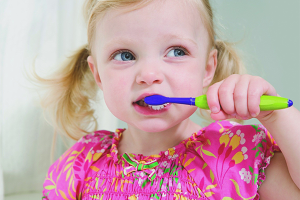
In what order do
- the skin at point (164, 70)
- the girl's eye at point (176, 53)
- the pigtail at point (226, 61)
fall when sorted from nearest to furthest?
the skin at point (164, 70)
the girl's eye at point (176, 53)
the pigtail at point (226, 61)

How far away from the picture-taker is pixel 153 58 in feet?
2.27

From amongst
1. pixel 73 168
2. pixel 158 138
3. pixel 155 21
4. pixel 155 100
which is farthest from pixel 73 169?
pixel 155 21

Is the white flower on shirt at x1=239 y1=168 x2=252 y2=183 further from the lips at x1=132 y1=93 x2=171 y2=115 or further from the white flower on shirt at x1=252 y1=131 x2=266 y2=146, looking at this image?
the lips at x1=132 y1=93 x2=171 y2=115

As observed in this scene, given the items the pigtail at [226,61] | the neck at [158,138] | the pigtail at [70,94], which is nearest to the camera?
the neck at [158,138]

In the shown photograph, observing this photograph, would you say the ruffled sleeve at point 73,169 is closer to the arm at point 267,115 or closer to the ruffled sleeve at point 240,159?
the ruffled sleeve at point 240,159

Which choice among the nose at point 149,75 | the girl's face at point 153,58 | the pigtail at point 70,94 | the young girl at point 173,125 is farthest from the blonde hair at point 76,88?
the nose at point 149,75

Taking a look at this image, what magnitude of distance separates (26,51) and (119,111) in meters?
0.48

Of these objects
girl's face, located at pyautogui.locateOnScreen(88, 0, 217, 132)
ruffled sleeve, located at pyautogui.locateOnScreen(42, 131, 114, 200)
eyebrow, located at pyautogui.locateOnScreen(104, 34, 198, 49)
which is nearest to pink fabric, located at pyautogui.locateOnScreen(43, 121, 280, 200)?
ruffled sleeve, located at pyautogui.locateOnScreen(42, 131, 114, 200)

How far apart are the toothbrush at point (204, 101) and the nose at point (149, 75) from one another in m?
0.03

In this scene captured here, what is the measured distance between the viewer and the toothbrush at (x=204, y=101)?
507mm

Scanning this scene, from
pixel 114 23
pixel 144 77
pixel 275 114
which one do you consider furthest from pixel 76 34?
pixel 275 114

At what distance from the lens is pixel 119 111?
732 millimetres

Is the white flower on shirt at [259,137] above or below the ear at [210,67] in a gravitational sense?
below

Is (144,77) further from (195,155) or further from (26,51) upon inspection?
(26,51)
